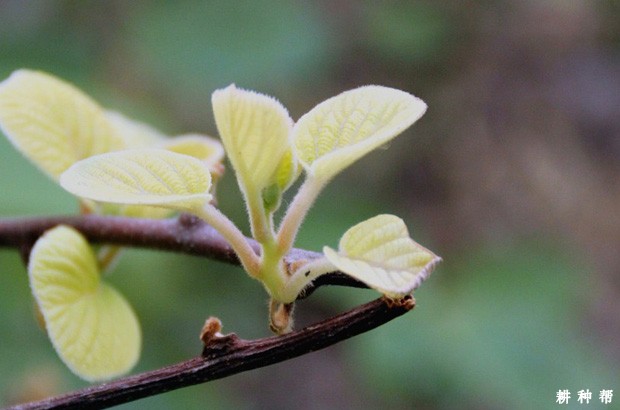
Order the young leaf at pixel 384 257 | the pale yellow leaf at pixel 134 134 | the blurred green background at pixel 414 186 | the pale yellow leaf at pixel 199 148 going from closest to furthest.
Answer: the young leaf at pixel 384 257
the pale yellow leaf at pixel 199 148
the pale yellow leaf at pixel 134 134
the blurred green background at pixel 414 186

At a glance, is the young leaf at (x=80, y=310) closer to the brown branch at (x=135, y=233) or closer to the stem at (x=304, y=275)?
the brown branch at (x=135, y=233)

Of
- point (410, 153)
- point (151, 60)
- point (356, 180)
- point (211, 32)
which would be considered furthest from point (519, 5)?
point (151, 60)

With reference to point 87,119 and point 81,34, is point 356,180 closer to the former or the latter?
point 81,34

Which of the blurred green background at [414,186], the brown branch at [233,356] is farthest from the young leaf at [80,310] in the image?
the blurred green background at [414,186]

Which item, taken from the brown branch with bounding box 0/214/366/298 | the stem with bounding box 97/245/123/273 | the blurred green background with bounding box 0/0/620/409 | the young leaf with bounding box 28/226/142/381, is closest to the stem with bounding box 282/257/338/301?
the brown branch with bounding box 0/214/366/298

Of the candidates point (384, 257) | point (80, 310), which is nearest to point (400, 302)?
point (384, 257)
